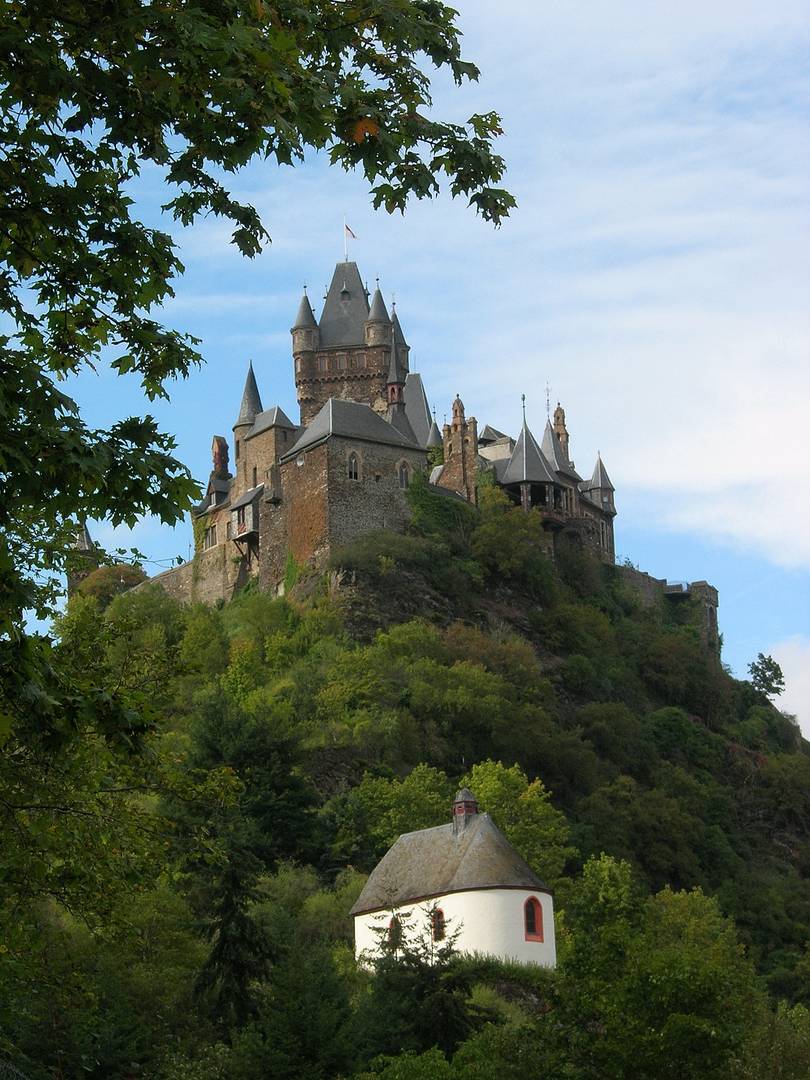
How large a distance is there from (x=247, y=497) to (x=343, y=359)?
14.6 meters

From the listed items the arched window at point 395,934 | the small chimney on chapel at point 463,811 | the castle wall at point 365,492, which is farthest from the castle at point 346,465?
the arched window at point 395,934

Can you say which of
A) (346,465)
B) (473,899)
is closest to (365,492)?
(346,465)

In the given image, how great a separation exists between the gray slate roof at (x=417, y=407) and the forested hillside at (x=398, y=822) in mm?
13521

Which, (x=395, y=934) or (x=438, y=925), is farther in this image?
(x=438, y=925)

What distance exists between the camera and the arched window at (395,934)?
41.4m

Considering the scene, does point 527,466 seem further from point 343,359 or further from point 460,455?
point 343,359

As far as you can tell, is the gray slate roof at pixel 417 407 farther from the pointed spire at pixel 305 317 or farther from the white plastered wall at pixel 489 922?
the white plastered wall at pixel 489 922

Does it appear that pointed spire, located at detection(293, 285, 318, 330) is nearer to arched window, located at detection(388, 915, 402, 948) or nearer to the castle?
the castle

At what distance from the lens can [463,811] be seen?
52750 millimetres

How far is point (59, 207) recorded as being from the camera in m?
12.9

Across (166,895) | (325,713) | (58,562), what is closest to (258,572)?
(325,713)

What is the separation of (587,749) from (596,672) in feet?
33.4

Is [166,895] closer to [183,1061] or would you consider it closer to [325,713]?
[183,1061]

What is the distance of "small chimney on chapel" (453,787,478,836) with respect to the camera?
52531 millimetres
